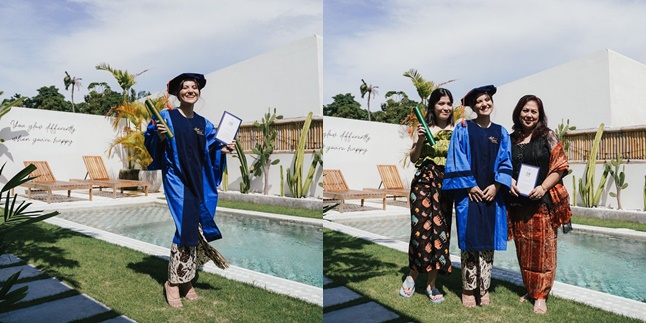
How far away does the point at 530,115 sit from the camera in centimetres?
319

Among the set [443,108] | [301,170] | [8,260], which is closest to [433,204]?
[443,108]

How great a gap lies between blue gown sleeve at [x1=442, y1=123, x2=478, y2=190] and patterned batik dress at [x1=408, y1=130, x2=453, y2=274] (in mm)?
153

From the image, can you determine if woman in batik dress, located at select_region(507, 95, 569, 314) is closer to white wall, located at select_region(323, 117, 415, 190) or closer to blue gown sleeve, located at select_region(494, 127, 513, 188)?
blue gown sleeve, located at select_region(494, 127, 513, 188)

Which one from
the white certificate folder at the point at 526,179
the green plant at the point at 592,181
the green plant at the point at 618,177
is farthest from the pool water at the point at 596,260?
the green plant at the point at 618,177

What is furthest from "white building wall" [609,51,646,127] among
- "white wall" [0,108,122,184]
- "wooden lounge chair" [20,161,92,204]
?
"white wall" [0,108,122,184]

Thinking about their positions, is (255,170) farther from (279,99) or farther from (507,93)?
(507,93)

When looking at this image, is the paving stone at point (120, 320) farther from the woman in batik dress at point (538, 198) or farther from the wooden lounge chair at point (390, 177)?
the wooden lounge chair at point (390, 177)

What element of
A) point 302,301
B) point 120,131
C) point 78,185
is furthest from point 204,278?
point 120,131

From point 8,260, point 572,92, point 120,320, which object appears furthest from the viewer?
point 572,92

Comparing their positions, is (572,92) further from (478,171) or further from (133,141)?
(133,141)

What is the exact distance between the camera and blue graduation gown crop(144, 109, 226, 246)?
10.00 feet

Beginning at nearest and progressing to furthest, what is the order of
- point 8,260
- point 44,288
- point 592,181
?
point 44,288
point 8,260
point 592,181

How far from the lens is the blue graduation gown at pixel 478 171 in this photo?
122 inches

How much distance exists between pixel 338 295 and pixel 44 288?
1953mm
